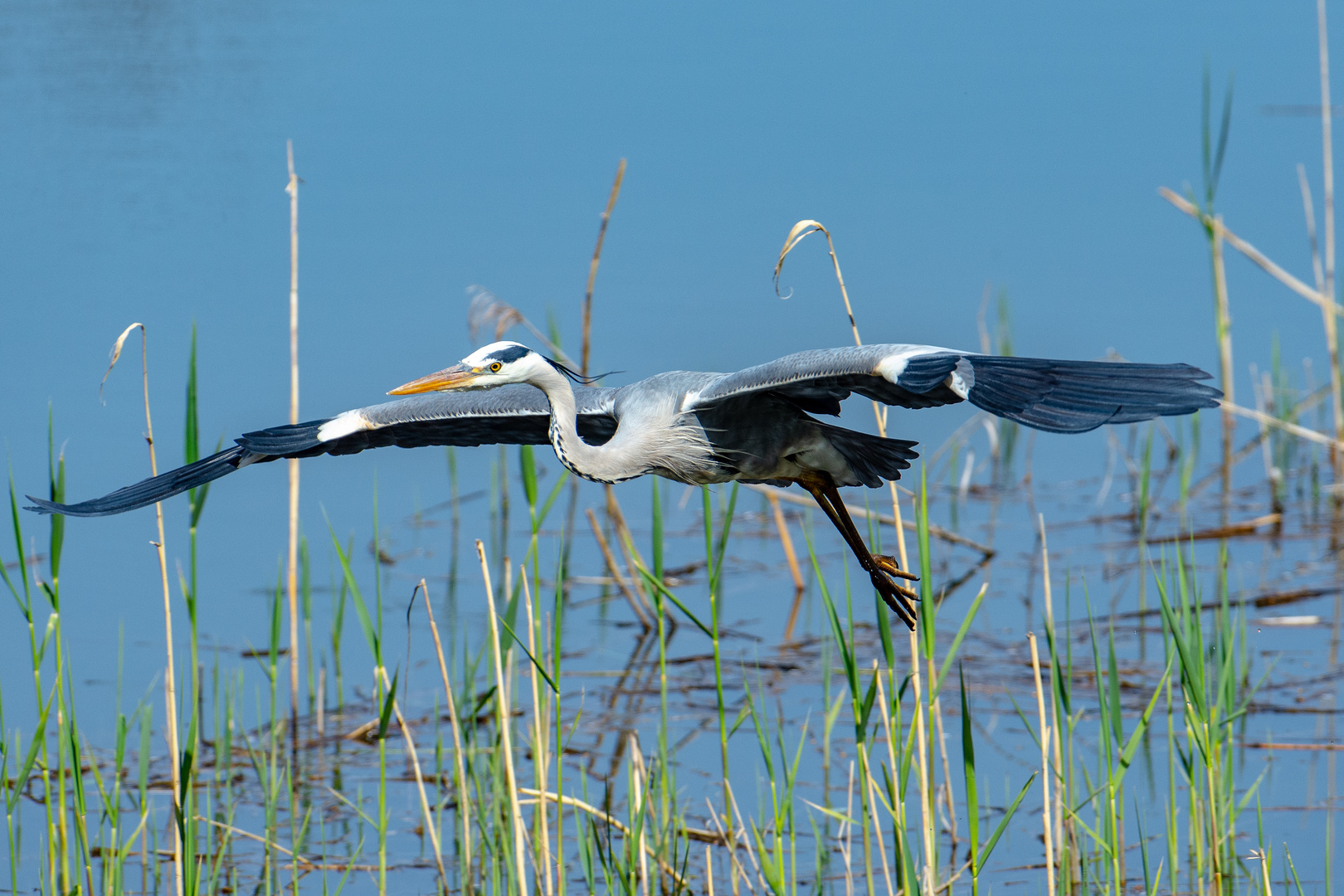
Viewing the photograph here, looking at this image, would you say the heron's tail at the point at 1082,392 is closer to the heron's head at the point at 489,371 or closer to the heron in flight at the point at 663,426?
the heron in flight at the point at 663,426

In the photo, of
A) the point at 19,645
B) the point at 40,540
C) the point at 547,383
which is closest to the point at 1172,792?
the point at 547,383

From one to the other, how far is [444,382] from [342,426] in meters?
0.37

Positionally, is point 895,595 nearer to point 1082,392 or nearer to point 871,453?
point 871,453

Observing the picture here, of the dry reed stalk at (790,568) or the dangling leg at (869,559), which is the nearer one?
the dangling leg at (869,559)

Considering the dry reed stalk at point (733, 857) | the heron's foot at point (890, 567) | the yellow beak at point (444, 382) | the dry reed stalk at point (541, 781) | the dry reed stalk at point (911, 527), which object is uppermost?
the yellow beak at point (444, 382)

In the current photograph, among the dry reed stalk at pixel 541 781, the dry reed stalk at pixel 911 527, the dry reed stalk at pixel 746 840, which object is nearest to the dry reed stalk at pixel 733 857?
the dry reed stalk at pixel 746 840

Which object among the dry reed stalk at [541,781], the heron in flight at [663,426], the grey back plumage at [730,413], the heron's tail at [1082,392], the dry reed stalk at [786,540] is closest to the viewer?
the heron's tail at [1082,392]

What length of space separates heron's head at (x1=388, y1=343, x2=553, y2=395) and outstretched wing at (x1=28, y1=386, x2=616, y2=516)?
0.16 m

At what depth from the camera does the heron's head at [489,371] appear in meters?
3.73

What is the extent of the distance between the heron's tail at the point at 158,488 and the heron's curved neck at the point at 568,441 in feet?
2.71

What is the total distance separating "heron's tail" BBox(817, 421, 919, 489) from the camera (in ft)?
12.5

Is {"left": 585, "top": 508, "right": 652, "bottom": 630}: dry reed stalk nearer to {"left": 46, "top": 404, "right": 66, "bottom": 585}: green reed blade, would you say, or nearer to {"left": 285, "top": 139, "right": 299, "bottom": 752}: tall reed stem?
{"left": 285, "top": 139, "right": 299, "bottom": 752}: tall reed stem

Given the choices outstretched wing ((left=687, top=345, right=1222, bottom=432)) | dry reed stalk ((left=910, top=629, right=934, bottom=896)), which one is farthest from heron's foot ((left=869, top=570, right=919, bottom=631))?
outstretched wing ((left=687, top=345, right=1222, bottom=432))

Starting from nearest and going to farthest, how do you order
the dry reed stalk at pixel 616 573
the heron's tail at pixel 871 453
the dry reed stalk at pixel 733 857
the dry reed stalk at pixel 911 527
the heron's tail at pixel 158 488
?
1. the heron's tail at pixel 158 488
2. the heron's tail at pixel 871 453
3. the dry reed stalk at pixel 733 857
4. the dry reed stalk at pixel 616 573
5. the dry reed stalk at pixel 911 527
